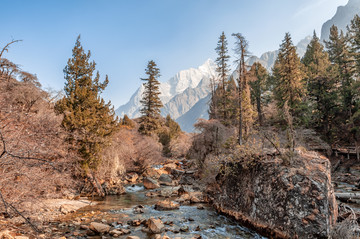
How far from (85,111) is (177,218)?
961cm

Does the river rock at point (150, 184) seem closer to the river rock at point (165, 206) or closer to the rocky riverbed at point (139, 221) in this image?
the rocky riverbed at point (139, 221)

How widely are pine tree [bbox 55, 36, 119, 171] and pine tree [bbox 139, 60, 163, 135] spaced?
17.0 meters

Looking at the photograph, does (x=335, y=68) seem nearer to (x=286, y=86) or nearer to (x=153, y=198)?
(x=286, y=86)

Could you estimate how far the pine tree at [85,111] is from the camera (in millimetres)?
13974

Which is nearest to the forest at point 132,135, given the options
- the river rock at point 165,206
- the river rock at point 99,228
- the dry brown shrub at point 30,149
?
the dry brown shrub at point 30,149

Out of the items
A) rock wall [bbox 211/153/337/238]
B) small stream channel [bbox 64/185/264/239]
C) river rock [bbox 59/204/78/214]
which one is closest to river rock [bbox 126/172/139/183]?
small stream channel [bbox 64/185/264/239]

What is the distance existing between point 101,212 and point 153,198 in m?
4.53

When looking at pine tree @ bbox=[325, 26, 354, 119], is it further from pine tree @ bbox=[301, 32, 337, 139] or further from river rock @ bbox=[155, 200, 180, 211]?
river rock @ bbox=[155, 200, 180, 211]

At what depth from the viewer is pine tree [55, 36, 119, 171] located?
1397cm

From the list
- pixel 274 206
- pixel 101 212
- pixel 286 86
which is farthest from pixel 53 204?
pixel 286 86

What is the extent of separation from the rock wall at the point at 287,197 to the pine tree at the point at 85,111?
10.3 metres

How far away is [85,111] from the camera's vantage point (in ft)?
47.1

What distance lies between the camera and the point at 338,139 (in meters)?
26.7

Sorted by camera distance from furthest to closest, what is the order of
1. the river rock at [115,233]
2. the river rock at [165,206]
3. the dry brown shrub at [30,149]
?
the river rock at [165,206] < the river rock at [115,233] < the dry brown shrub at [30,149]
